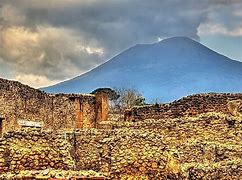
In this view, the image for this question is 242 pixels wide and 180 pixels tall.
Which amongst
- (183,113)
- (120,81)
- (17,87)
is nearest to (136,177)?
(183,113)

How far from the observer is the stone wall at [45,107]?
30.1m

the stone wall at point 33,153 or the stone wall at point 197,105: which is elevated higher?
the stone wall at point 197,105

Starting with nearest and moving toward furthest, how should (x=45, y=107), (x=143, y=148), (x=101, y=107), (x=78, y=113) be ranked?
1. (x=143, y=148)
2. (x=45, y=107)
3. (x=78, y=113)
4. (x=101, y=107)

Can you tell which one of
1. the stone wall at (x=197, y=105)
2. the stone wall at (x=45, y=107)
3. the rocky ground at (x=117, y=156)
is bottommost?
the rocky ground at (x=117, y=156)

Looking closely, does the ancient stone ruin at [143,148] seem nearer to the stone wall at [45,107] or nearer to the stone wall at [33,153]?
the stone wall at [33,153]

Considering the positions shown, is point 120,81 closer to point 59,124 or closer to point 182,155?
point 59,124

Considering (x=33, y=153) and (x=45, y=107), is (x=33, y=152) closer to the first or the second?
(x=33, y=153)

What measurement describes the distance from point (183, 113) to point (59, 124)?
615 inches

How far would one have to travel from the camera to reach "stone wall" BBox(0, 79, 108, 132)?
98.8ft

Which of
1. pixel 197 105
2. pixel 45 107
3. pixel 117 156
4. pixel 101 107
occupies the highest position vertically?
pixel 101 107

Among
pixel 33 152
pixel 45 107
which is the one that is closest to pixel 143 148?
pixel 33 152

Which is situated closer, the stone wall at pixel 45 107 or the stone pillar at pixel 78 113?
the stone wall at pixel 45 107

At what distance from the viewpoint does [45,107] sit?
115ft

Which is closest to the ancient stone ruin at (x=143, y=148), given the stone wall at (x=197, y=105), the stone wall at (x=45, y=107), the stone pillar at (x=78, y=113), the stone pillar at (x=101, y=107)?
the stone wall at (x=197, y=105)
